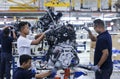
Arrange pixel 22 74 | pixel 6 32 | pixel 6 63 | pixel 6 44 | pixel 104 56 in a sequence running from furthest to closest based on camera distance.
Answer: pixel 6 63 < pixel 6 44 < pixel 6 32 < pixel 104 56 < pixel 22 74

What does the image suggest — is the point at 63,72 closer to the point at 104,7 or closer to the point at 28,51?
the point at 28,51

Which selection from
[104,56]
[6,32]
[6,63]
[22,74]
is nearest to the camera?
[22,74]

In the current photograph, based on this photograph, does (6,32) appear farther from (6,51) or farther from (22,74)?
(22,74)

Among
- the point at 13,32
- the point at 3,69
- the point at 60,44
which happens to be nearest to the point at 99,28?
the point at 60,44

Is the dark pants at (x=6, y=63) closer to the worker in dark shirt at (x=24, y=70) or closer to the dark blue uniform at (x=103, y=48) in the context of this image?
the dark blue uniform at (x=103, y=48)

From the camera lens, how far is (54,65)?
498 centimetres

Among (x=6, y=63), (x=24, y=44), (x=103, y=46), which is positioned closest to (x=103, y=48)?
(x=103, y=46)

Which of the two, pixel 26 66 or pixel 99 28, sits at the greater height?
pixel 99 28

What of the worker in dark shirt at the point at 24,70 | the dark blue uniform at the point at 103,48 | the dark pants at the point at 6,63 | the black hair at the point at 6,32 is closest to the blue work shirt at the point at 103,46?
the dark blue uniform at the point at 103,48

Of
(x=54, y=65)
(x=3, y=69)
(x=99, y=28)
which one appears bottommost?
(x=3, y=69)

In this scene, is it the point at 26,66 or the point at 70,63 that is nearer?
the point at 26,66

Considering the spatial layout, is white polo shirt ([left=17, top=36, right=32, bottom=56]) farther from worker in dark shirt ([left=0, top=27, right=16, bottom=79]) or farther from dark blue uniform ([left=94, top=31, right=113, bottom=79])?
worker in dark shirt ([left=0, top=27, right=16, bottom=79])

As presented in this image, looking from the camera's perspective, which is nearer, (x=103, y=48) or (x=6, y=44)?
(x=103, y=48)

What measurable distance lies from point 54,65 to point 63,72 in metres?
0.40
